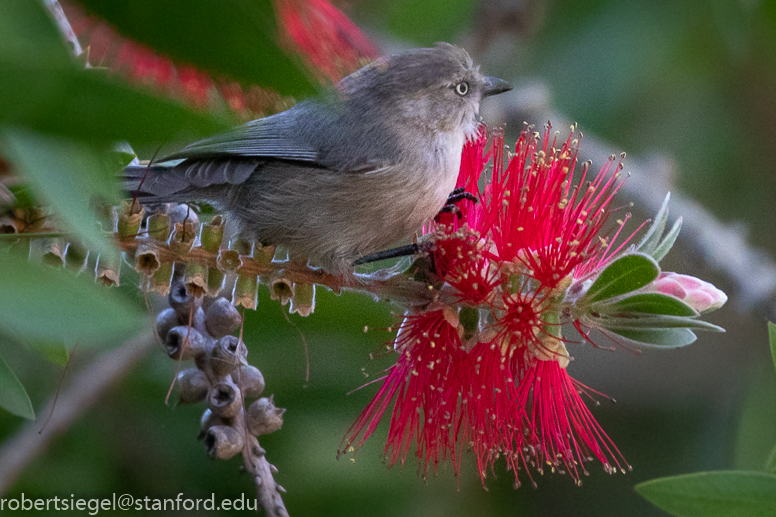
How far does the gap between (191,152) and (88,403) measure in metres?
1.34

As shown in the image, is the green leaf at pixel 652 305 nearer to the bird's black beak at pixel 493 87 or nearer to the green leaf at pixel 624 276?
the green leaf at pixel 624 276

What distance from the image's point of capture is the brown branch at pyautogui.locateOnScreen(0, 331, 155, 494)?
7.86 feet

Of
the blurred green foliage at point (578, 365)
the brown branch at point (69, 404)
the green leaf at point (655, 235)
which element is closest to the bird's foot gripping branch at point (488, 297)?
the green leaf at point (655, 235)

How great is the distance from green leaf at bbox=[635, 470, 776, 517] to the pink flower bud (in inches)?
15.3

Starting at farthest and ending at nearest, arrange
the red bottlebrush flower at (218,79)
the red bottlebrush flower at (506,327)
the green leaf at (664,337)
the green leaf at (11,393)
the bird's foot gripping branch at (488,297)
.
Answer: the red bottlebrush flower at (506,327)
the bird's foot gripping branch at (488,297)
the green leaf at (664,337)
the green leaf at (11,393)
the red bottlebrush flower at (218,79)

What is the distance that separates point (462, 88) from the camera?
94.3 inches

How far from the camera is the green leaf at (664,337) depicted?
1.72 meters

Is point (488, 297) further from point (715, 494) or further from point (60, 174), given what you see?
point (60, 174)

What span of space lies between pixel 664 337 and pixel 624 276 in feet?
0.57

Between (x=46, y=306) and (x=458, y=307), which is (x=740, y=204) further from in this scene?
(x=46, y=306)

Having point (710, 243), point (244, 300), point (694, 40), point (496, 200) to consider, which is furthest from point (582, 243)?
point (694, 40)

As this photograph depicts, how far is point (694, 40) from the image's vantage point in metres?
3.98

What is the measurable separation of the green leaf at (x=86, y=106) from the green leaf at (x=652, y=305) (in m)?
1.23

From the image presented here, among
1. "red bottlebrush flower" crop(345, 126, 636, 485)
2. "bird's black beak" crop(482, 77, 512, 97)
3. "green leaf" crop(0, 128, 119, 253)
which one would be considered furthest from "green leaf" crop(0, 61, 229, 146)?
"bird's black beak" crop(482, 77, 512, 97)
